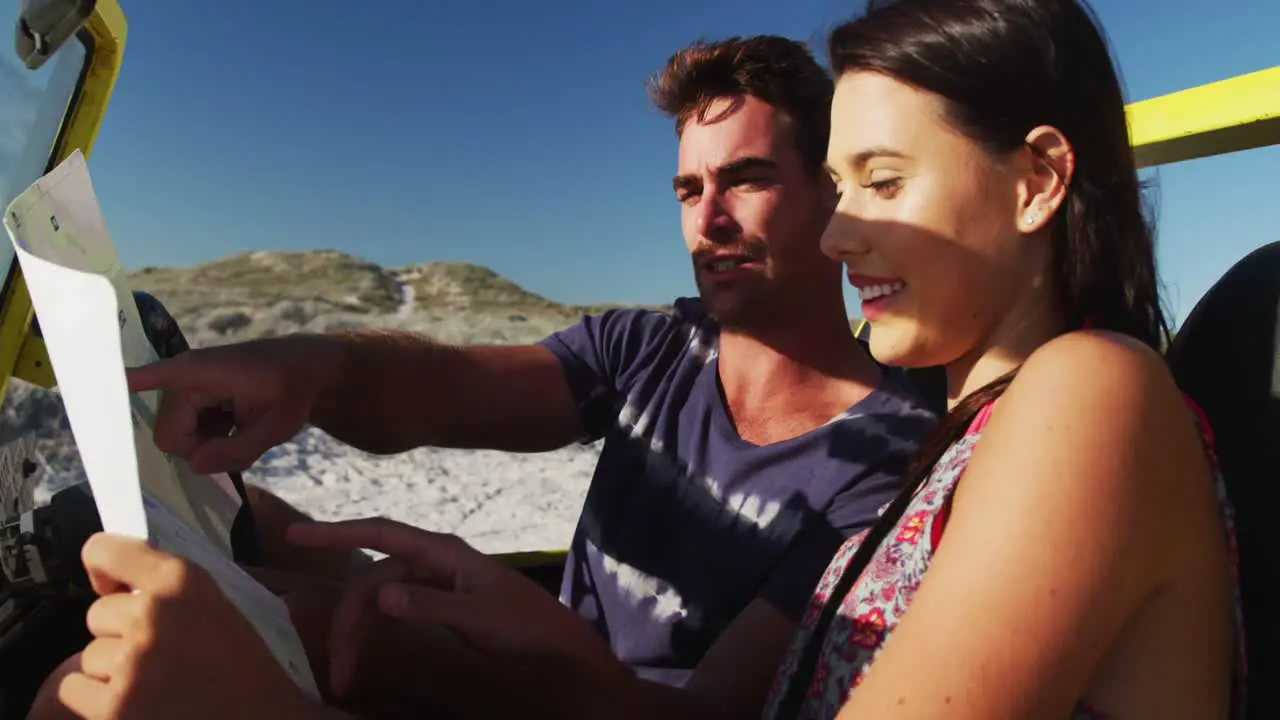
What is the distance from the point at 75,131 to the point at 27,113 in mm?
86

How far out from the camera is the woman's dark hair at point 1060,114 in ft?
3.10

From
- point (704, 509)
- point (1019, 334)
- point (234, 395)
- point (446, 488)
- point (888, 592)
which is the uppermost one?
point (1019, 334)

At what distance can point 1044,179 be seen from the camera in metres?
0.95

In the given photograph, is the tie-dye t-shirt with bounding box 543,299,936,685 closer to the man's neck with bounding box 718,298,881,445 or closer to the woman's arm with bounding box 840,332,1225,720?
the man's neck with bounding box 718,298,881,445

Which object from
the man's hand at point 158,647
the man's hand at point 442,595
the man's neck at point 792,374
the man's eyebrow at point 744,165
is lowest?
the man's neck at point 792,374

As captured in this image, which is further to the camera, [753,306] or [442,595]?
[753,306]

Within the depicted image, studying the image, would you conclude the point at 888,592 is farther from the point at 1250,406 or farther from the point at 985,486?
the point at 1250,406

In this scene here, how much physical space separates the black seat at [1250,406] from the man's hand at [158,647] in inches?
35.9

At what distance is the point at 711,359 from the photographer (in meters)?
1.89

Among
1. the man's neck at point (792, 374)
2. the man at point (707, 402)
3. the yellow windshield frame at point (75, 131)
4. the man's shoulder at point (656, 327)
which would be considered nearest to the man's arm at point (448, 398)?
the man at point (707, 402)

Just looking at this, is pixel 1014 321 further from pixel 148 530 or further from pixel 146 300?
pixel 146 300

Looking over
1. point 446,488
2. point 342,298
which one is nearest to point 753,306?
point 446,488

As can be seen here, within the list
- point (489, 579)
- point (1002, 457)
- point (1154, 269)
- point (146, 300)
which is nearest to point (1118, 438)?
point (1002, 457)

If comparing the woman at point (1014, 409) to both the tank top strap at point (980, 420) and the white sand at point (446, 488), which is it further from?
the white sand at point (446, 488)
